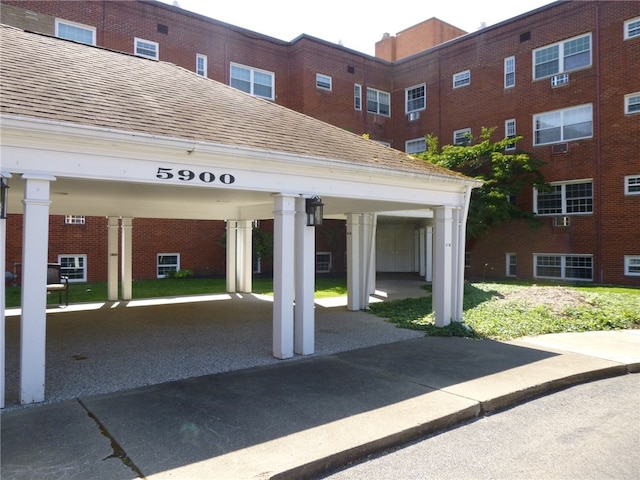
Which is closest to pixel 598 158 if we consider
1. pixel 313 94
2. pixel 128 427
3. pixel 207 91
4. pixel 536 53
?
pixel 536 53

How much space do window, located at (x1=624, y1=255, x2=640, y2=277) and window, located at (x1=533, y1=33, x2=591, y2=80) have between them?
25.8 ft

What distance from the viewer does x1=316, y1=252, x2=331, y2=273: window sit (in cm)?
2459

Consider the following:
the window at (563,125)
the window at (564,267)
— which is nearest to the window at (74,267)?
the window at (564,267)

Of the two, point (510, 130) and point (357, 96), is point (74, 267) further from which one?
point (510, 130)

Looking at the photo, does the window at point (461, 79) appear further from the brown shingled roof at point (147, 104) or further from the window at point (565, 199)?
the brown shingled roof at point (147, 104)

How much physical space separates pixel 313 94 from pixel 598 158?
42.6ft

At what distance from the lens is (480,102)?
75.0 feet

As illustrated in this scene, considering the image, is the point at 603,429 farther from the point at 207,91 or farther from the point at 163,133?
the point at 207,91

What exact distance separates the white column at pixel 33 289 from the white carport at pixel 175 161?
0.01 m

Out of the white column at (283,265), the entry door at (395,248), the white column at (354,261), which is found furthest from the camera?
the entry door at (395,248)

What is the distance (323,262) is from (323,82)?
920cm

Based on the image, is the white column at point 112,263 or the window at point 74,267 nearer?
the white column at point 112,263

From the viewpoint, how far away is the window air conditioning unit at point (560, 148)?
19.7 meters

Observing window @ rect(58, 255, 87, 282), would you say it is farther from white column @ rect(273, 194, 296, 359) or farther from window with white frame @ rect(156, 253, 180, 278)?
white column @ rect(273, 194, 296, 359)
